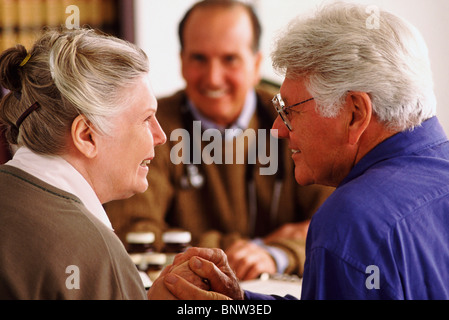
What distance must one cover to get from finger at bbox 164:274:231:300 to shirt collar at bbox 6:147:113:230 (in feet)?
0.79

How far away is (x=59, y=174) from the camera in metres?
1.08

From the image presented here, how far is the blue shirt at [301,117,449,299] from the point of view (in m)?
0.97

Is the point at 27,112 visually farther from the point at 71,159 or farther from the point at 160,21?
the point at 160,21

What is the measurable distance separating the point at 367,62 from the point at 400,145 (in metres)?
0.17

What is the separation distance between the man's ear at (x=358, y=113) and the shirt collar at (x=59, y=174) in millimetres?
506

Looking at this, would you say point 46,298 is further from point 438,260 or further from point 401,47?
point 401,47

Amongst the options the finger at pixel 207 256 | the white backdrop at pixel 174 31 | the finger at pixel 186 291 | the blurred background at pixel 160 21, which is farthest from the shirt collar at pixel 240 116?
the finger at pixel 186 291

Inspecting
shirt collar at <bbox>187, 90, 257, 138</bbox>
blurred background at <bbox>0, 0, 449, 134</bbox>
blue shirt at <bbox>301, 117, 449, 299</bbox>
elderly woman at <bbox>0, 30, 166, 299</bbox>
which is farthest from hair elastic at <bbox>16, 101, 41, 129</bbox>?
blurred background at <bbox>0, 0, 449, 134</bbox>

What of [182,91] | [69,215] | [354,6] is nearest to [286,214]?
[182,91]

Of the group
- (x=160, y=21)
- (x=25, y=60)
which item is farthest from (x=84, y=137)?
(x=160, y=21)

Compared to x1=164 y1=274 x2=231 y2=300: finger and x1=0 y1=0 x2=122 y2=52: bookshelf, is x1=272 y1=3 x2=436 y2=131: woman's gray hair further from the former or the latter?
x1=0 y1=0 x2=122 y2=52: bookshelf

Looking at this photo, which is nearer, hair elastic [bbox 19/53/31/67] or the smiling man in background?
hair elastic [bbox 19/53/31/67]

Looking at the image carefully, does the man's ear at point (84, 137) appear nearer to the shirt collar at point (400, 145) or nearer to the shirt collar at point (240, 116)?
the shirt collar at point (400, 145)
